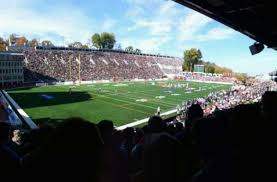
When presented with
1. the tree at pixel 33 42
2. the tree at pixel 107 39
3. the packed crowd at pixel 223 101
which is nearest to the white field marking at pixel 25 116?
the packed crowd at pixel 223 101

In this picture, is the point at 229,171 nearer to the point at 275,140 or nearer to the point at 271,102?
the point at 275,140

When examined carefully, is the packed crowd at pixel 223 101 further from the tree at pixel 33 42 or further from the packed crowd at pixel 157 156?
the tree at pixel 33 42

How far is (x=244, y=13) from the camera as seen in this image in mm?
8711

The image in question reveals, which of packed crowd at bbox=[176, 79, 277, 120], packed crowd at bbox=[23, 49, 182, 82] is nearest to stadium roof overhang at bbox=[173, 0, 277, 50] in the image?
packed crowd at bbox=[176, 79, 277, 120]

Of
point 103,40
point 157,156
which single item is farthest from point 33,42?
point 157,156

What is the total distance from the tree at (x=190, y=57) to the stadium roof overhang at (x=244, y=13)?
122 meters

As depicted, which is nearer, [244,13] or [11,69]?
[244,13]

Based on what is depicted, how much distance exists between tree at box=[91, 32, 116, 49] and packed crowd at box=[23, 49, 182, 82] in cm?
2431

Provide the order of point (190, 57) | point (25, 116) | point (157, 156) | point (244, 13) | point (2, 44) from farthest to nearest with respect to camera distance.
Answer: point (190, 57)
point (2, 44)
point (25, 116)
point (244, 13)
point (157, 156)

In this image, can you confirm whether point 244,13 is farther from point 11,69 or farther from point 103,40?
point 103,40

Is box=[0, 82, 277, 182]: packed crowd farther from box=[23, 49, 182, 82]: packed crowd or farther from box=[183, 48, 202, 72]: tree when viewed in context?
box=[183, 48, 202, 72]: tree

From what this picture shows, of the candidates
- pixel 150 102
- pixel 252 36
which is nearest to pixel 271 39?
pixel 252 36

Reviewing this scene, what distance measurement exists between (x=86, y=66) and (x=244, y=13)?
74361 millimetres

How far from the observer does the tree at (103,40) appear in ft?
411
